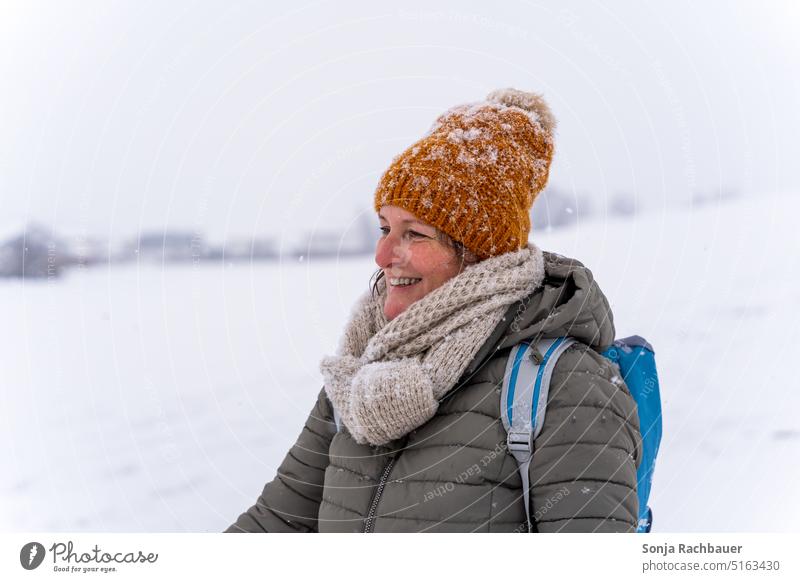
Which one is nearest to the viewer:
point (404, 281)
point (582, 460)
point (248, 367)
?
point (582, 460)

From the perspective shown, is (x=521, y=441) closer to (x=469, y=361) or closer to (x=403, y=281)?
(x=469, y=361)

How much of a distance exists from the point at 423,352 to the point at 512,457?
1.20ft

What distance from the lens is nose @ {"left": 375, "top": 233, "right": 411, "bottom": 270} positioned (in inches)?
71.4

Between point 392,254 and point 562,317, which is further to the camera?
point 392,254

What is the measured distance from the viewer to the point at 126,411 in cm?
307

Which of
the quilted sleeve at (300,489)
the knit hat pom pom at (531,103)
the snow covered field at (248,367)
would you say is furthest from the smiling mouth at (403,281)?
the snow covered field at (248,367)

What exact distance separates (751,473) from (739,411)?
0.42m

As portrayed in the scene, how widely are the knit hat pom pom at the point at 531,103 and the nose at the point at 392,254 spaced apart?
540 millimetres

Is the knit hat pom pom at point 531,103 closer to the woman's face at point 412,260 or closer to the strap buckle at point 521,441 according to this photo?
the woman's face at point 412,260

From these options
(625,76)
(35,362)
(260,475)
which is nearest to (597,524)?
(260,475)

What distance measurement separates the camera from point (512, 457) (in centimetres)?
153

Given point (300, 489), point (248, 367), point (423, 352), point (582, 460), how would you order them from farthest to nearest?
point (248, 367), point (300, 489), point (423, 352), point (582, 460)

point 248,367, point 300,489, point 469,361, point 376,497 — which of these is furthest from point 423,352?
point 248,367

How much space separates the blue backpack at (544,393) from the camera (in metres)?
1.50
